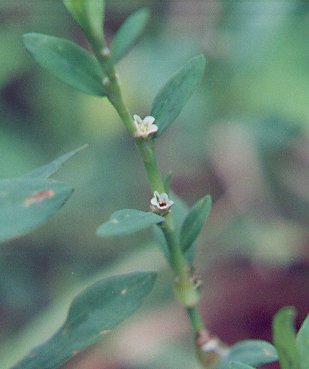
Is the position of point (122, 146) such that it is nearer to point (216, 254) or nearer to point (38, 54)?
point (216, 254)

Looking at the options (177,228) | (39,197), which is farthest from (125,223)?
(177,228)

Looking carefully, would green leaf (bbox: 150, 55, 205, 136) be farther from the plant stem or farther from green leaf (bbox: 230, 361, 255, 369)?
green leaf (bbox: 230, 361, 255, 369)

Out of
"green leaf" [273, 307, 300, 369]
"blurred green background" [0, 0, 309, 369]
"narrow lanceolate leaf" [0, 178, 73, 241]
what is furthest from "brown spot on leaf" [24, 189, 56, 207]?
"blurred green background" [0, 0, 309, 369]

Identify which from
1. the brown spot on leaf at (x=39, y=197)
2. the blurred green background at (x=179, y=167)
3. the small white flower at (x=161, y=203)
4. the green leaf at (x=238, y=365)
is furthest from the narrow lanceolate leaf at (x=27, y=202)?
the blurred green background at (x=179, y=167)

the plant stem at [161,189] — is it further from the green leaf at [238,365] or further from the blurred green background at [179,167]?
the blurred green background at [179,167]

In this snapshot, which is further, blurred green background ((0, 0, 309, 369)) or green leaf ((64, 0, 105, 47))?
blurred green background ((0, 0, 309, 369))

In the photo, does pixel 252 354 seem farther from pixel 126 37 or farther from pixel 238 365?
pixel 126 37
